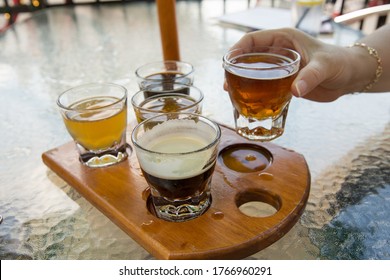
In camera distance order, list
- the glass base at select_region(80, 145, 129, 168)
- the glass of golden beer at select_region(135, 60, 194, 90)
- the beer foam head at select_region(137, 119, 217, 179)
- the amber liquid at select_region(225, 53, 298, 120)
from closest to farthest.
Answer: the beer foam head at select_region(137, 119, 217, 179), the amber liquid at select_region(225, 53, 298, 120), the glass base at select_region(80, 145, 129, 168), the glass of golden beer at select_region(135, 60, 194, 90)

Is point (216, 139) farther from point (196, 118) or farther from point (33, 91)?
point (33, 91)

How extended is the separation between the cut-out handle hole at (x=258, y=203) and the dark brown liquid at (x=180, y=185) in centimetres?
9

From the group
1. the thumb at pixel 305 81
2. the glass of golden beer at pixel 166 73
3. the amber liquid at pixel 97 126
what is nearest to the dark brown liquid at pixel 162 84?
the glass of golden beer at pixel 166 73

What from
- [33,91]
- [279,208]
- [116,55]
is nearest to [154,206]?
[279,208]

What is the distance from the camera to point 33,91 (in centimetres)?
111

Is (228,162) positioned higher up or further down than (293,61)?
further down

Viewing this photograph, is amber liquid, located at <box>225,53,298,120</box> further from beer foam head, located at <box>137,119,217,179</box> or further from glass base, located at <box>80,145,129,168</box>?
glass base, located at <box>80,145,129,168</box>

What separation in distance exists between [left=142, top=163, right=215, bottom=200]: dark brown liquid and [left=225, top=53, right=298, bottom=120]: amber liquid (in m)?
0.17

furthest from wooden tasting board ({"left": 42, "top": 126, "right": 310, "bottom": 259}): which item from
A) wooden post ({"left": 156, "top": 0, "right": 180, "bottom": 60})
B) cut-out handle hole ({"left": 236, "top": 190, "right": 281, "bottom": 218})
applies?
wooden post ({"left": 156, "top": 0, "right": 180, "bottom": 60})

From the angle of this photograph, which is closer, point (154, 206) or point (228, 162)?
point (154, 206)

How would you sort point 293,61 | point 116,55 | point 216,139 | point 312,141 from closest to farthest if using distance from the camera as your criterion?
point 216,139 → point 293,61 → point 312,141 → point 116,55

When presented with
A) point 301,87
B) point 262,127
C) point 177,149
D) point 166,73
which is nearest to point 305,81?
point 301,87

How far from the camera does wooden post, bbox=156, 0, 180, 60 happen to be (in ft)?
2.88
